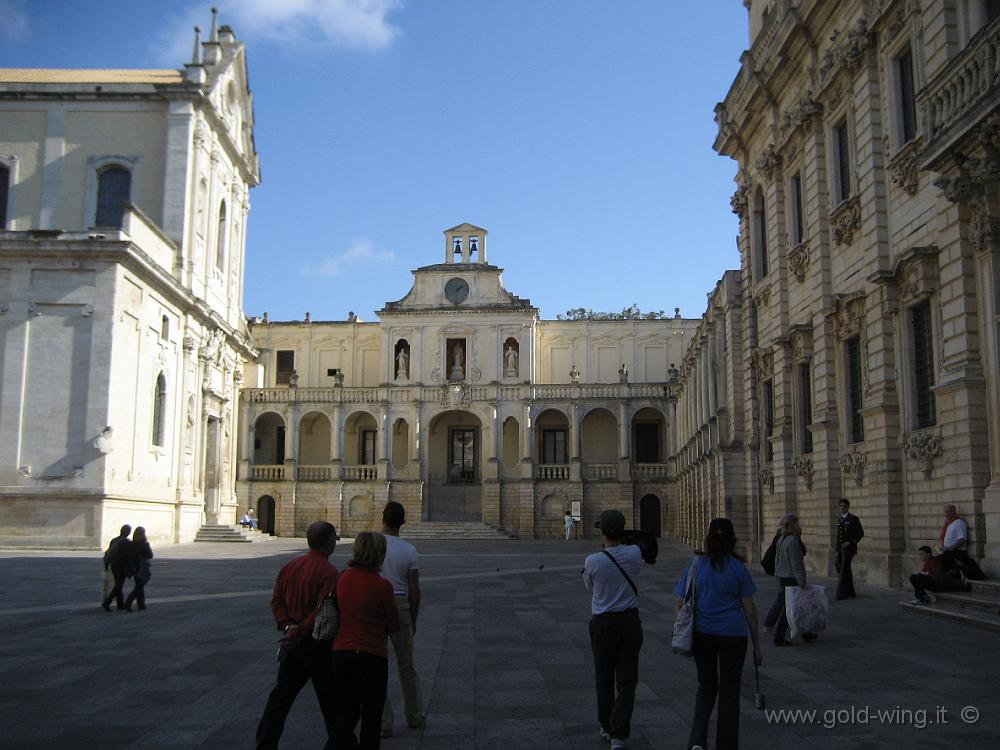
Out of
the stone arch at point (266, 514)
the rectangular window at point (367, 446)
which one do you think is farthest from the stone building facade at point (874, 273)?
the stone arch at point (266, 514)

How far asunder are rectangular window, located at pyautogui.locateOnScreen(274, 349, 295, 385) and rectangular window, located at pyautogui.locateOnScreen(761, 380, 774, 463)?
3942 centimetres

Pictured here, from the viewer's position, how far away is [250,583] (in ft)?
68.0

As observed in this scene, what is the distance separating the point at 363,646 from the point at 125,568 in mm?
10757

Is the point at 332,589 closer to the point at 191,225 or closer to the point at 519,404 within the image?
the point at 191,225

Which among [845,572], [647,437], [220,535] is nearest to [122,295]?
[220,535]

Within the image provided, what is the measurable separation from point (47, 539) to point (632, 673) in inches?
1199

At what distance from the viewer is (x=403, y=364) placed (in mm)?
55844

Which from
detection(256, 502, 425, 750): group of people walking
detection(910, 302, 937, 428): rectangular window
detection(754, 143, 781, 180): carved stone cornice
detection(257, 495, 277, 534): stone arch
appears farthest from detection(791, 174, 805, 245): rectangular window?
detection(257, 495, 277, 534): stone arch

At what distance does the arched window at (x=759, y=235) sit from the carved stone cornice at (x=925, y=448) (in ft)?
36.8

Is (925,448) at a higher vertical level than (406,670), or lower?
higher

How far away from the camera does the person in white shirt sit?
718cm

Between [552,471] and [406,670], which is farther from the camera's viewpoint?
[552,471]

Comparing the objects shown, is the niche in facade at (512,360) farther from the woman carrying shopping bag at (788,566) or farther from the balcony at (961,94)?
the woman carrying shopping bag at (788,566)

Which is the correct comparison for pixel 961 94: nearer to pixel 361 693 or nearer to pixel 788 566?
pixel 788 566
